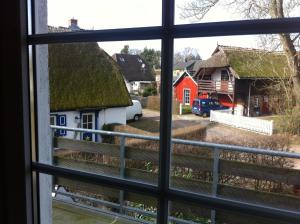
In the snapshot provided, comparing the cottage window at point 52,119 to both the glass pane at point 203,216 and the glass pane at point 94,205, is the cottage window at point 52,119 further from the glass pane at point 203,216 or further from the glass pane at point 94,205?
the glass pane at point 203,216

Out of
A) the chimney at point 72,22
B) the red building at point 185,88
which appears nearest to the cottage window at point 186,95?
the red building at point 185,88

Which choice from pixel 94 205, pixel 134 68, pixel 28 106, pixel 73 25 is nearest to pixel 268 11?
pixel 134 68

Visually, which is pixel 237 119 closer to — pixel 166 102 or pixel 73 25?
pixel 166 102

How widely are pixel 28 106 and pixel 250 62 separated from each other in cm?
51

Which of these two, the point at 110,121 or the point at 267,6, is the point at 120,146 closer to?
the point at 110,121

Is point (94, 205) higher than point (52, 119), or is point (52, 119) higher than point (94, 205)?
point (52, 119)

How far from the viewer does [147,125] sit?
723mm

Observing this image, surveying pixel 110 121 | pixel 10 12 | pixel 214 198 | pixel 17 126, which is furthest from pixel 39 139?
pixel 214 198

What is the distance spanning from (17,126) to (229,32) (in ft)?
1.68

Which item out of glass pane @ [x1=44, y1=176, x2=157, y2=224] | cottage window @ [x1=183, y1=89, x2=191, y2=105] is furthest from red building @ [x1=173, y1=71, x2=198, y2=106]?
glass pane @ [x1=44, y1=176, x2=157, y2=224]

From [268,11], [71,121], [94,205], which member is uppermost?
[268,11]

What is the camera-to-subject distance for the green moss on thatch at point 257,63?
62cm

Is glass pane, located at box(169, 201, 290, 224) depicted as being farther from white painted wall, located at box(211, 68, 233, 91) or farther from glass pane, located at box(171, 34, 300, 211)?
white painted wall, located at box(211, 68, 233, 91)

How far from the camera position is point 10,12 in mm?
702
